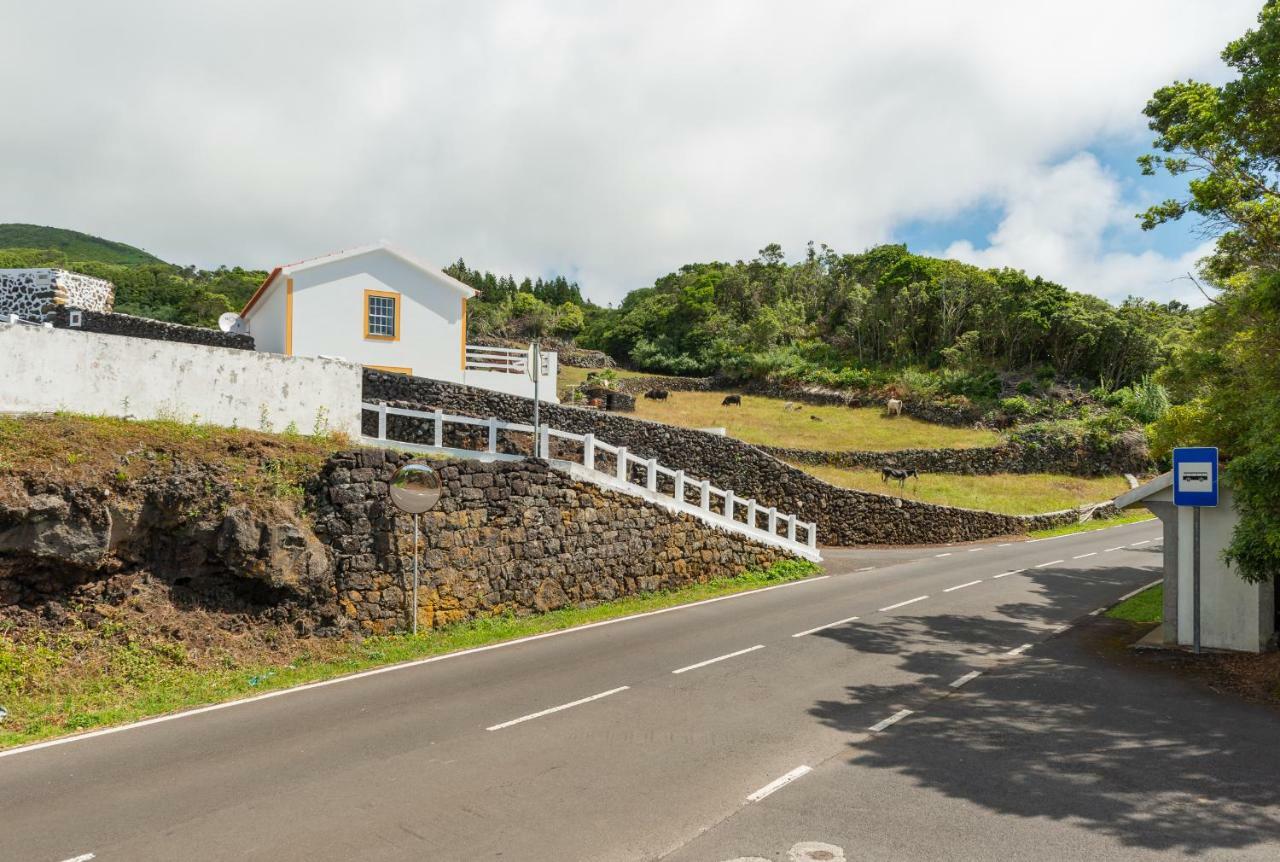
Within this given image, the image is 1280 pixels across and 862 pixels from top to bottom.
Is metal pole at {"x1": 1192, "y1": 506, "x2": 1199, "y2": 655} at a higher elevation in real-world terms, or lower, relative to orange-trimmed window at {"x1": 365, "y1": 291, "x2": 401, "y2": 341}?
lower

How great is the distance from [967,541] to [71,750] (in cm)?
2618

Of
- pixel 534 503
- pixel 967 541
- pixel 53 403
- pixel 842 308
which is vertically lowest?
pixel 967 541

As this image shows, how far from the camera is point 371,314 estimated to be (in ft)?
73.7

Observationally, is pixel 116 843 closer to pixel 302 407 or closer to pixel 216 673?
pixel 216 673

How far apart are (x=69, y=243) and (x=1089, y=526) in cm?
14450

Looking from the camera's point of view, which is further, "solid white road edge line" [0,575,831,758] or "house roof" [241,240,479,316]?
"house roof" [241,240,479,316]

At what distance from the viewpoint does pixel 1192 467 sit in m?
10.9

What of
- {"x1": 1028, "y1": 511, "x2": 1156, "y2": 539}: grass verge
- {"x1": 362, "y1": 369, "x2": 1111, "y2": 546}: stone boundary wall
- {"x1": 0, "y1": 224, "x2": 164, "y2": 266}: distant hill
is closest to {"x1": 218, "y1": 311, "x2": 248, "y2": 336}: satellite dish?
{"x1": 362, "y1": 369, "x2": 1111, "y2": 546}: stone boundary wall

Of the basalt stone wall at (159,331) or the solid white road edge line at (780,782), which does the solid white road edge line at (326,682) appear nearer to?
A: the solid white road edge line at (780,782)

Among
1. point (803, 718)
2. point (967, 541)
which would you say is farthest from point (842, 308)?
point (803, 718)

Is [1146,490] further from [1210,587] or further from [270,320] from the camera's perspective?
[270,320]

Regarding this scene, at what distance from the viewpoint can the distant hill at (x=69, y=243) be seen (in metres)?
119

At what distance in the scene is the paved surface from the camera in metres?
5.59

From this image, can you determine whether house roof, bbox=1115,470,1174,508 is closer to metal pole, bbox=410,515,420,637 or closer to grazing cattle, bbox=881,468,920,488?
metal pole, bbox=410,515,420,637
